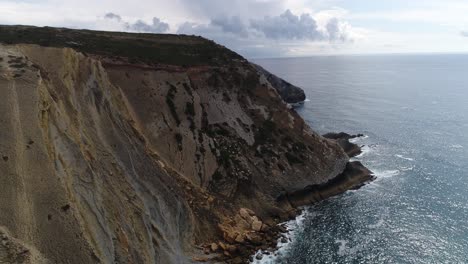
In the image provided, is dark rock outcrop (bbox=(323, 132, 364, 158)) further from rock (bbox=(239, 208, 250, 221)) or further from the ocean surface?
rock (bbox=(239, 208, 250, 221))

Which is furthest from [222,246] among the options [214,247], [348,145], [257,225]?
[348,145]

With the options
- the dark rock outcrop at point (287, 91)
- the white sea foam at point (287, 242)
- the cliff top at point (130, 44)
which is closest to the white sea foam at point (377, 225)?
the white sea foam at point (287, 242)

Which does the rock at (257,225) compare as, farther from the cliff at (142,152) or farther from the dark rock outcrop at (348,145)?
the dark rock outcrop at (348,145)

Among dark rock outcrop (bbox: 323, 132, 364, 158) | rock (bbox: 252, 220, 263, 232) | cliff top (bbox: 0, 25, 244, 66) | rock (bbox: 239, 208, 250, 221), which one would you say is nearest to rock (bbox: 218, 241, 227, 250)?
rock (bbox: 252, 220, 263, 232)

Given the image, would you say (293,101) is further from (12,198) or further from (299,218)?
(12,198)

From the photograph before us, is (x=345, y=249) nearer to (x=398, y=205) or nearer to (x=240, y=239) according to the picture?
(x=240, y=239)
